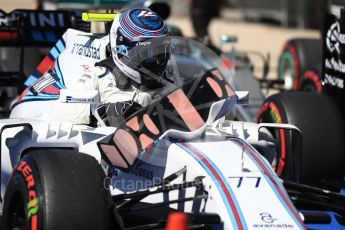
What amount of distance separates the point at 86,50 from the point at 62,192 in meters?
1.88

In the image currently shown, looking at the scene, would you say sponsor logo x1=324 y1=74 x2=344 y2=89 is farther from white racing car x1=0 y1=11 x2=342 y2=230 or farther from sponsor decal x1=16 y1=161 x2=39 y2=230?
sponsor decal x1=16 y1=161 x2=39 y2=230

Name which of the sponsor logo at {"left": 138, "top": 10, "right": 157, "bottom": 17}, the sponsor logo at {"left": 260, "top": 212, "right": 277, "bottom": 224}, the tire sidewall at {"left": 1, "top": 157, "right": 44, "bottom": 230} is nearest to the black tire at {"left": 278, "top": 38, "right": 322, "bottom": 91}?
the sponsor logo at {"left": 138, "top": 10, "right": 157, "bottom": 17}

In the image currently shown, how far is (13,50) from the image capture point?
8.69 metres

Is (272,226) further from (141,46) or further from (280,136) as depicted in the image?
(280,136)

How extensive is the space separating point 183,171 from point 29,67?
4482mm

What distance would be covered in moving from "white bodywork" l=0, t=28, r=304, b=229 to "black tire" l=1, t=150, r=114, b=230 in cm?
45

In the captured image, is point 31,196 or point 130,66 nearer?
point 31,196

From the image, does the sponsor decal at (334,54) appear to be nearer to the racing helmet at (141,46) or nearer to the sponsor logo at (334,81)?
the sponsor logo at (334,81)

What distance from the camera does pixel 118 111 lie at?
5207mm

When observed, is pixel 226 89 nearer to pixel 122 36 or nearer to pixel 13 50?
pixel 122 36

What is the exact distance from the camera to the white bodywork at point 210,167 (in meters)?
4.26

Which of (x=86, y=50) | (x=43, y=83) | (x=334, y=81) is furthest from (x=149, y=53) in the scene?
(x=334, y=81)

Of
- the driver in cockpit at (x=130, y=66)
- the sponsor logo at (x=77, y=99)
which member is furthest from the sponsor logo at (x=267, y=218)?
the driver in cockpit at (x=130, y=66)

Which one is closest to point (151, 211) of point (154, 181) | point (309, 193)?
point (154, 181)
